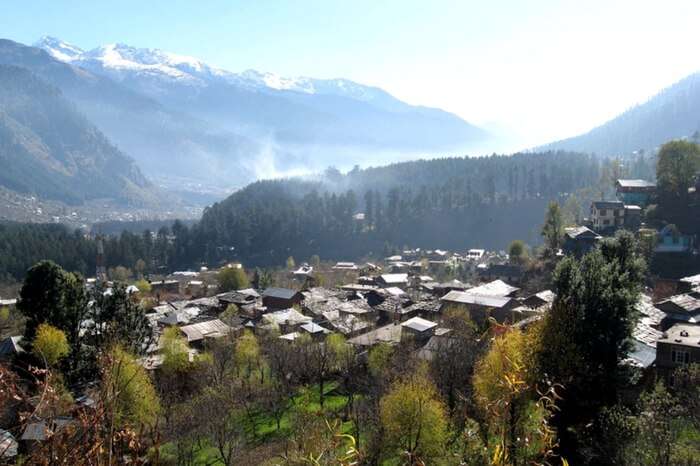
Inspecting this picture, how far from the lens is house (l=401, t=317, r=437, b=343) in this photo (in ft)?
99.9

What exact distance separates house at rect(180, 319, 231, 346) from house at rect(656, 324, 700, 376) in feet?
79.6

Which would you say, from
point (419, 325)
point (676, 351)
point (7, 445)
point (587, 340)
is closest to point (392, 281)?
point (419, 325)

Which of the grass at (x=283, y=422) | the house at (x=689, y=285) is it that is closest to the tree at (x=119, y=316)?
the grass at (x=283, y=422)

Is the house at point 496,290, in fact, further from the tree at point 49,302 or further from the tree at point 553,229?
the tree at point 49,302

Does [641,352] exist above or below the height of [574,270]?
below

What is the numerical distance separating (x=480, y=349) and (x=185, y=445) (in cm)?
1244

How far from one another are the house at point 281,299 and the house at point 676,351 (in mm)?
29323

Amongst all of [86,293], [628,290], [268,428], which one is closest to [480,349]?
[628,290]

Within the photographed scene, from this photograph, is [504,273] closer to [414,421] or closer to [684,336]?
[684,336]

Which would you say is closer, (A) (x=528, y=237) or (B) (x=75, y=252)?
(B) (x=75, y=252)

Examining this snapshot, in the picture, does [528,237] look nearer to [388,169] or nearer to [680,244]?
[680,244]

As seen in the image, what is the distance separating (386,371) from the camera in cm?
2253

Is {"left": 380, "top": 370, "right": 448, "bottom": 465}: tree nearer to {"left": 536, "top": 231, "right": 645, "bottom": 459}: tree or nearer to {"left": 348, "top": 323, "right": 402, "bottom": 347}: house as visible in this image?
{"left": 536, "top": 231, "right": 645, "bottom": 459}: tree

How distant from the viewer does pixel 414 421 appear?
16.4 meters
